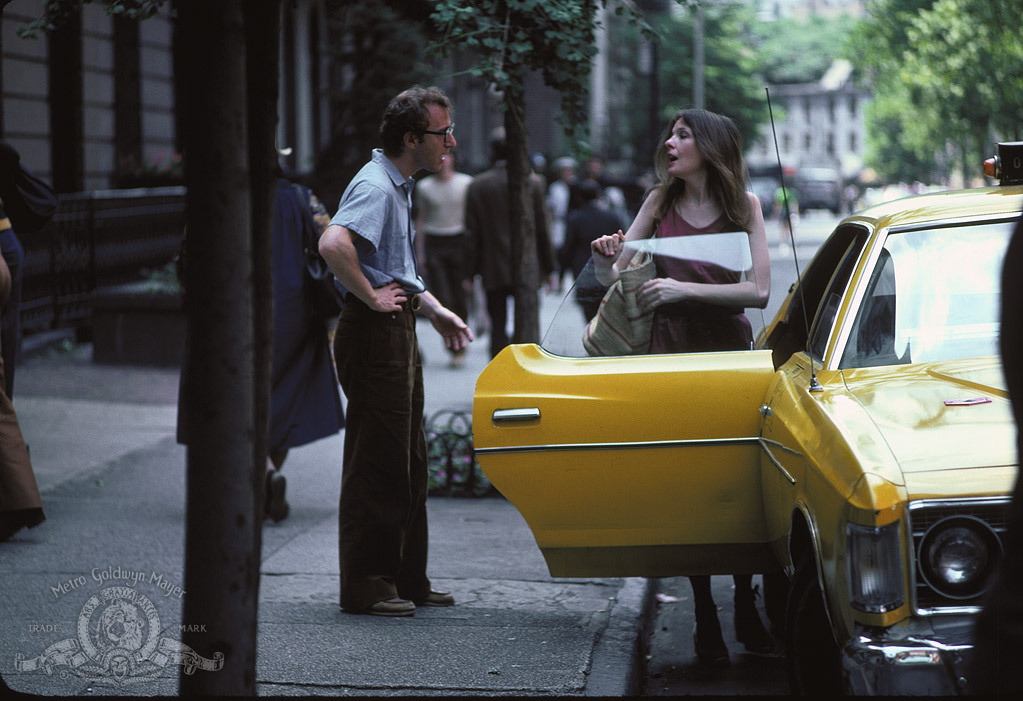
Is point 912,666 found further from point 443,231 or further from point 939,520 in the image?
point 443,231

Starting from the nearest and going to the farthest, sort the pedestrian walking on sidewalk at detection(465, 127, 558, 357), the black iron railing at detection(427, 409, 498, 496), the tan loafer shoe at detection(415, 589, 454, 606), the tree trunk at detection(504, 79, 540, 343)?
the tan loafer shoe at detection(415, 589, 454, 606), the tree trunk at detection(504, 79, 540, 343), the black iron railing at detection(427, 409, 498, 496), the pedestrian walking on sidewalk at detection(465, 127, 558, 357)

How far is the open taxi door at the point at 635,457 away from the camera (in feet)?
14.4

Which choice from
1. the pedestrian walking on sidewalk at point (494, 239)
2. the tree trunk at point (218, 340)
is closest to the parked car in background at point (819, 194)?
the pedestrian walking on sidewalk at point (494, 239)

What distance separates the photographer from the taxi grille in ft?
10.5

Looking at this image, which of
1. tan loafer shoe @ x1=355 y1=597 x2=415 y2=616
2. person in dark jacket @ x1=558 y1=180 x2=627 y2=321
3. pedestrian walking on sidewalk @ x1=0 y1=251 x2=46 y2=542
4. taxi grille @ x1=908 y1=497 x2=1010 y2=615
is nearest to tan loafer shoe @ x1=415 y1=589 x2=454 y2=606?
tan loafer shoe @ x1=355 y1=597 x2=415 y2=616

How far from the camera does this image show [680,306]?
483cm

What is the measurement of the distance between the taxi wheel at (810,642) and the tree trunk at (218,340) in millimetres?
1796

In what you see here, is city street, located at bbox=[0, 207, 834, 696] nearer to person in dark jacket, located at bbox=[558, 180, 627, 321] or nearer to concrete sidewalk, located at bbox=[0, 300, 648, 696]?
concrete sidewalk, located at bbox=[0, 300, 648, 696]

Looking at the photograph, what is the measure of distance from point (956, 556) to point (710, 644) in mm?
1773

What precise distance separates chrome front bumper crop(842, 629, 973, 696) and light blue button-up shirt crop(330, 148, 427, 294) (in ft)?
7.88

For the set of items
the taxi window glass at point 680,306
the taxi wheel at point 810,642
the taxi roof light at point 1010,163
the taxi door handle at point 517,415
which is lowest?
the taxi wheel at point 810,642

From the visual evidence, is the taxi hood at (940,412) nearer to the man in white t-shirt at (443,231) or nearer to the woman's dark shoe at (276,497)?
the woman's dark shoe at (276,497)
